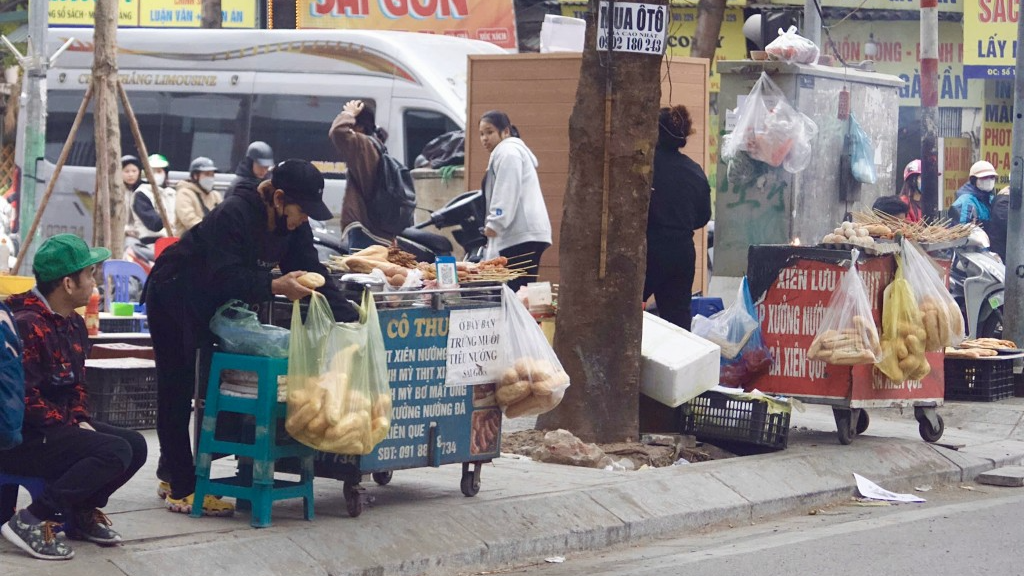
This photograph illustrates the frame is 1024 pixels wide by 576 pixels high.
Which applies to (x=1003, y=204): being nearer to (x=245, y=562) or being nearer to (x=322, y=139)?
(x=322, y=139)

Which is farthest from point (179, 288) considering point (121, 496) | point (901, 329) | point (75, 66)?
point (75, 66)

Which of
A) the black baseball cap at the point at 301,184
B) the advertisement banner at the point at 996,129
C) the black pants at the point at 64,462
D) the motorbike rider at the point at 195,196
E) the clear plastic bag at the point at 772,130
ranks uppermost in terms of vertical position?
the advertisement banner at the point at 996,129

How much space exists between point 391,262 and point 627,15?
2234 mm

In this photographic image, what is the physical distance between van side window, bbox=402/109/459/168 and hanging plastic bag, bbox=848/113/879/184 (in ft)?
15.4

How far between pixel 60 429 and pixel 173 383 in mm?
945

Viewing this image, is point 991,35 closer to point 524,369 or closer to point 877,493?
point 877,493

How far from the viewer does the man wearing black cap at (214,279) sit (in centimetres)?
637

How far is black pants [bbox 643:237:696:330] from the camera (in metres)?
9.68

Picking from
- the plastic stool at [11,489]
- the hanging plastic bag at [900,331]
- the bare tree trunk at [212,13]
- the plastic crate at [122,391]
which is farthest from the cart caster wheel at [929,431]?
the bare tree trunk at [212,13]

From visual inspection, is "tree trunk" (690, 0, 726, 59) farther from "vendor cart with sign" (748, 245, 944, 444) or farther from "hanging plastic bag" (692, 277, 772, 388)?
"hanging plastic bag" (692, 277, 772, 388)

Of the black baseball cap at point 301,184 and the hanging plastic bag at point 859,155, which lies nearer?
the black baseball cap at point 301,184

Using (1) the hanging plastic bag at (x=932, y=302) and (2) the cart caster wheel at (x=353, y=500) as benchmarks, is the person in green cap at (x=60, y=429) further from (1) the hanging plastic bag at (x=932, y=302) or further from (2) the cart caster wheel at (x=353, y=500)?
(1) the hanging plastic bag at (x=932, y=302)

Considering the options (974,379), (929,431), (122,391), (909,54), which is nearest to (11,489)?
(122,391)

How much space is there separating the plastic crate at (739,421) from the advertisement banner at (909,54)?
15262 millimetres
